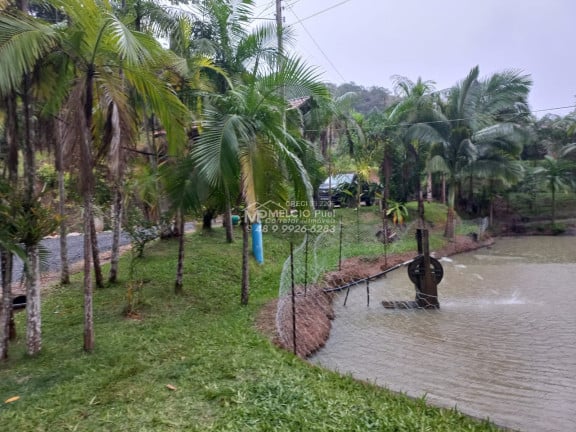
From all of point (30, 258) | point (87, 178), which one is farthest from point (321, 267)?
point (30, 258)

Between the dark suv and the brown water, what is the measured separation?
26.2 ft

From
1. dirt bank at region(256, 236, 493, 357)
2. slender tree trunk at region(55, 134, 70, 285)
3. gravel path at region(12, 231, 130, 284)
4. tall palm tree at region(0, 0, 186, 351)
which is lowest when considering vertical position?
dirt bank at region(256, 236, 493, 357)

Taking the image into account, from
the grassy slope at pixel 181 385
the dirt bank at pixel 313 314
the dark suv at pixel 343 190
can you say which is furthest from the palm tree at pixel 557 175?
the grassy slope at pixel 181 385

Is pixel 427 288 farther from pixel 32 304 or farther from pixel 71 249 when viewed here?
pixel 71 249

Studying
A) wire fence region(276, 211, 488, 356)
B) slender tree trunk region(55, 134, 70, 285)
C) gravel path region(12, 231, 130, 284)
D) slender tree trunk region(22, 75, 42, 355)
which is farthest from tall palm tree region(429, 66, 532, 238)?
slender tree trunk region(22, 75, 42, 355)

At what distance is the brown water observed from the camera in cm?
424

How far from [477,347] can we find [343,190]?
12.8m

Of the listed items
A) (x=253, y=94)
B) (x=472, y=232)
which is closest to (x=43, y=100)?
(x=253, y=94)

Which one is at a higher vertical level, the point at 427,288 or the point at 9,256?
the point at 9,256

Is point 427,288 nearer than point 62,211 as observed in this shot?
No

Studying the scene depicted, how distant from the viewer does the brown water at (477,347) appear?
4238 millimetres

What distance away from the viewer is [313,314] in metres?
6.80

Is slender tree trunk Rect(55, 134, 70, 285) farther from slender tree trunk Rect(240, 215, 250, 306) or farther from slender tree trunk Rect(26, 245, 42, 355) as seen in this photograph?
slender tree trunk Rect(240, 215, 250, 306)

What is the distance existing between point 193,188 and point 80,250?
282 inches
